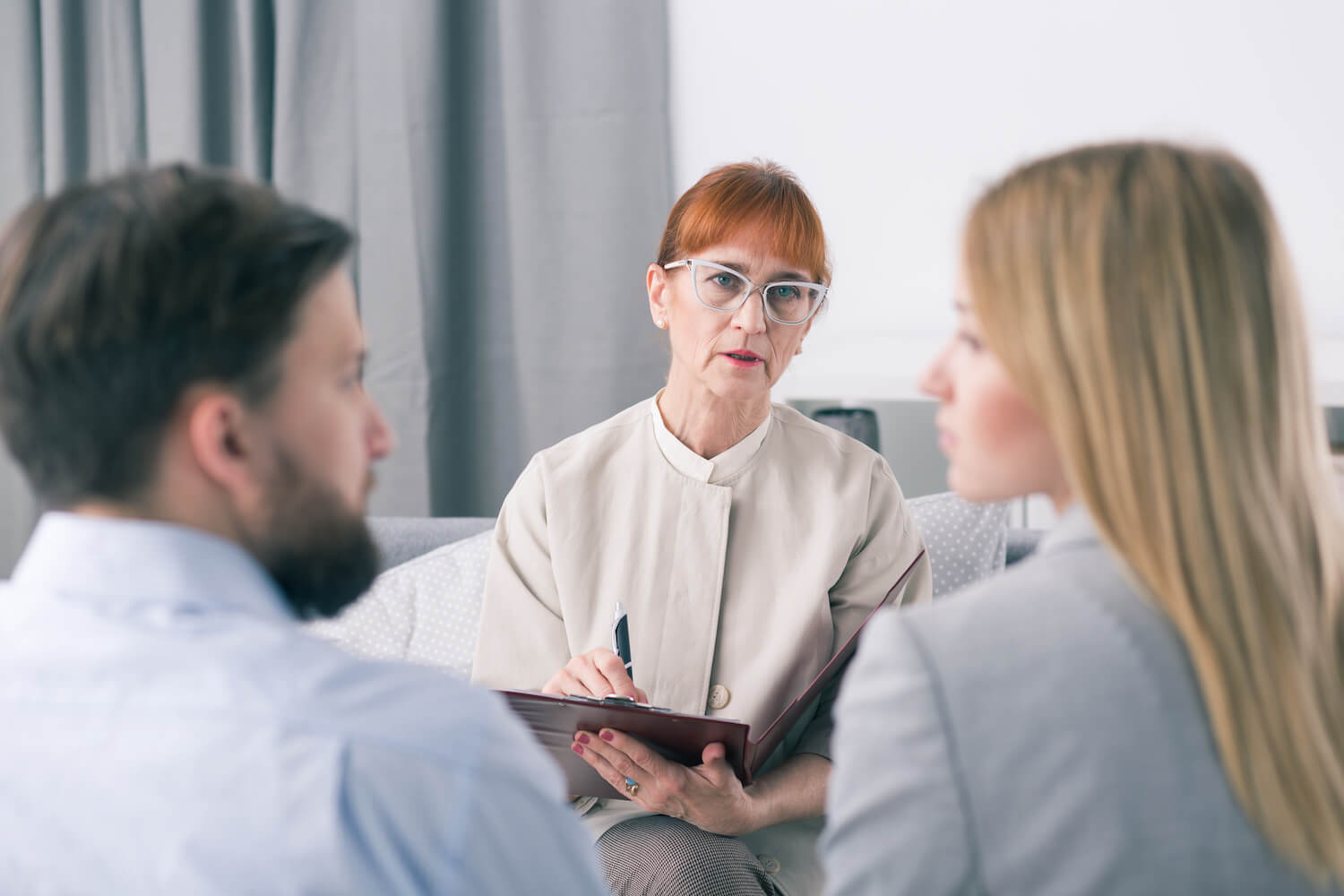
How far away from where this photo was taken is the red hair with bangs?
5.24 ft

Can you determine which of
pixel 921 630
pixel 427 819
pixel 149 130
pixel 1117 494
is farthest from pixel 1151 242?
pixel 149 130

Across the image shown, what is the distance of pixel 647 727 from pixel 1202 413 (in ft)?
2.35

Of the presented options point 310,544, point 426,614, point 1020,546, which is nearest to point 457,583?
point 426,614

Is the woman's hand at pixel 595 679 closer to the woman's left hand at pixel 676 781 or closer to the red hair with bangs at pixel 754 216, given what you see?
the woman's left hand at pixel 676 781

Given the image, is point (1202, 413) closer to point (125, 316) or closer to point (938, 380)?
point (938, 380)

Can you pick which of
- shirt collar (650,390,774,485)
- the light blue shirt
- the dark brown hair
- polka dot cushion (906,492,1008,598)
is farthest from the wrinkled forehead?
the light blue shirt

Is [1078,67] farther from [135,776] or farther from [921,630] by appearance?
[135,776]

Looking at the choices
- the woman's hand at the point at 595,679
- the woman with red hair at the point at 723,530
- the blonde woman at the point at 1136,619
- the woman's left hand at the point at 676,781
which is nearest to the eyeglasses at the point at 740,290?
the woman with red hair at the point at 723,530

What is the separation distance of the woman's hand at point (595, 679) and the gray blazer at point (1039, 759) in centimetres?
60

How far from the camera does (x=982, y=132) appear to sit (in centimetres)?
220

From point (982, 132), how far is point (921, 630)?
1738 mm

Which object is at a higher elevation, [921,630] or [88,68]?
[88,68]

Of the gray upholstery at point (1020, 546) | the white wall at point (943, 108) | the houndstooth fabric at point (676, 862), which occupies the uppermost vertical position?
the white wall at point (943, 108)

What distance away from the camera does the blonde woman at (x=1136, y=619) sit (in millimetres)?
671
